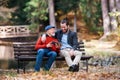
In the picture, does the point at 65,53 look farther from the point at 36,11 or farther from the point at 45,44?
the point at 36,11

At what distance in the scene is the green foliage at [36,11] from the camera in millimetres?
34062

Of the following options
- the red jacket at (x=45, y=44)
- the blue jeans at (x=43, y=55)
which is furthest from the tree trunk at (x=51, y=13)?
the blue jeans at (x=43, y=55)

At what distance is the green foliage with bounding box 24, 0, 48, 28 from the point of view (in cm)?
3406

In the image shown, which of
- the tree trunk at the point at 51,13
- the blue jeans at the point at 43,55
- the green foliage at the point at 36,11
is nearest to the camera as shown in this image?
the blue jeans at the point at 43,55

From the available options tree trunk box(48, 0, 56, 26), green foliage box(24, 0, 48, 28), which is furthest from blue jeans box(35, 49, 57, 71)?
green foliage box(24, 0, 48, 28)

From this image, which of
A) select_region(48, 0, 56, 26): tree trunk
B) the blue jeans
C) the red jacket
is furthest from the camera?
select_region(48, 0, 56, 26): tree trunk

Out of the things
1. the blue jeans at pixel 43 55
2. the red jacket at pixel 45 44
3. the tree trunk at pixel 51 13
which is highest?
the red jacket at pixel 45 44

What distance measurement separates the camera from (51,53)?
9.83 metres

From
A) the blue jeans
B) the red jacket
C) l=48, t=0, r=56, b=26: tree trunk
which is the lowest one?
l=48, t=0, r=56, b=26: tree trunk

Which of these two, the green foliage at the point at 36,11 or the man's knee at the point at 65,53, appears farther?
the green foliage at the point at 36,11

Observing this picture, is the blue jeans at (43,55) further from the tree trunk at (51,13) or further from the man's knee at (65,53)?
the tree trunk at (51,13)

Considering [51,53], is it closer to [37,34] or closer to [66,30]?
[66,30]

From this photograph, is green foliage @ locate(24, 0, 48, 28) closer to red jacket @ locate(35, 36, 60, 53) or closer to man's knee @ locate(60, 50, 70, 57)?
red jacket @ locate(35, 36, 60, 53)

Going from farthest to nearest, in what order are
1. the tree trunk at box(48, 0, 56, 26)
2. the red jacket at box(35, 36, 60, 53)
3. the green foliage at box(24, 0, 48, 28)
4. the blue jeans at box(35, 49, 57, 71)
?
the green foliage at box(24, 0, 48, 28) < the tree trunk at box(48, 0, 56, 26) < the red jacket at box(35, 36, 60, 53) < the blue jeans at box(35, 49, 57, 71)
